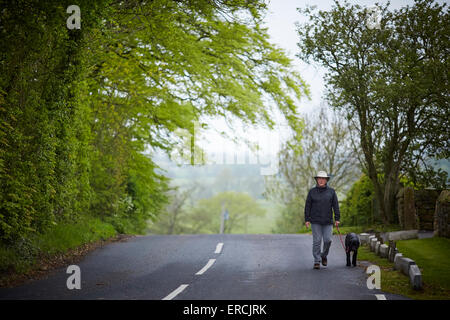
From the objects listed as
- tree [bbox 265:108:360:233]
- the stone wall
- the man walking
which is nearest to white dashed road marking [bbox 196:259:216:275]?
the man walking

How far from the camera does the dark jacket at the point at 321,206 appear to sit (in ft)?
35.9

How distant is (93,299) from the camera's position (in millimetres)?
7719

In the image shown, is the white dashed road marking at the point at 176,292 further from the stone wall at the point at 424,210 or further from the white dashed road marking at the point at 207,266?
the stone wall at the point at 424,210

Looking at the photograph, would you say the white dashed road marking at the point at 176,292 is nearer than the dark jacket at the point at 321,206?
Yes

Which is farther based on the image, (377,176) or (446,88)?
(377,176)

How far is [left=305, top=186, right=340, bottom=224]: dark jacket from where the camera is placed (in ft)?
35.9

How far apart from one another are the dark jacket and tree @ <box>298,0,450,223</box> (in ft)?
19.7

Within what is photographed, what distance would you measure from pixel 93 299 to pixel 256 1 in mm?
8981

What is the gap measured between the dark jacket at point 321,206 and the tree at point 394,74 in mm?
6012

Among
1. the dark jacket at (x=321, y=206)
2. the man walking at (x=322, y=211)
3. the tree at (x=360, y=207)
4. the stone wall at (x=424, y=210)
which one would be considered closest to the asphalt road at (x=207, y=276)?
the man walking at (x=322, y=211)

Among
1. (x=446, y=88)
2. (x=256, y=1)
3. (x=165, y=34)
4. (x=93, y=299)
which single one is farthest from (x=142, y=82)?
(x=93, y=299)

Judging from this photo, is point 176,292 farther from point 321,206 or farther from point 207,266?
point 321,206

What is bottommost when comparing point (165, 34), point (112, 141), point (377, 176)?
point (377, 176)

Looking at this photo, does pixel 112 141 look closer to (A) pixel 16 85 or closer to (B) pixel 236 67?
(B) pixel 236 67
